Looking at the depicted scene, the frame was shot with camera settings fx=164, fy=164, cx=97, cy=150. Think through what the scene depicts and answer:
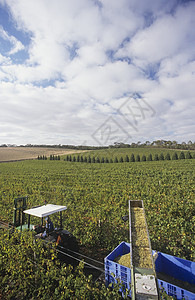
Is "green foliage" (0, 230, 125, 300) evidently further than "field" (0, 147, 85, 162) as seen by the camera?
No

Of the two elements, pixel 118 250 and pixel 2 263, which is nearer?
pixel 2 263

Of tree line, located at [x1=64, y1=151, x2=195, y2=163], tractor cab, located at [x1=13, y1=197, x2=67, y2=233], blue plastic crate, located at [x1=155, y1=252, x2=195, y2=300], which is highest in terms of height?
tree line, located at [x1=64, y1=151, x2=195, y2=163]

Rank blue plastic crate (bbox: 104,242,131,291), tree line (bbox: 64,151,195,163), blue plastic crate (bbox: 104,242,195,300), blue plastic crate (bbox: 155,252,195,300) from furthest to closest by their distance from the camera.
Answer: tree line (bbox: 64,151,195,163), blue plastic crate (bbox: 155,252,195,300), blue plastic crate (bbox: 104,242,195,300), blue plastic crate (bbox: 104,242,131,291)

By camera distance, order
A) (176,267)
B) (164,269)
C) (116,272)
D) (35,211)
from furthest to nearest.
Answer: (35,211) → (164,269) → (176,267) → (116,272)

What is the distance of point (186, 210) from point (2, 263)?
794 centimetres

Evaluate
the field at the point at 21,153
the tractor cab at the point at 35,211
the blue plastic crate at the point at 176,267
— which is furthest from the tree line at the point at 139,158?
the blue plastic crate at the point at 176,267

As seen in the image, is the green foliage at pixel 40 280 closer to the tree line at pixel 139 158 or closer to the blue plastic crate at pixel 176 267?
the blue plastic crate at pixel 176 267

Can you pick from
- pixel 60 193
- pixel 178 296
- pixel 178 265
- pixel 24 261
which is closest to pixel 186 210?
pixel 178 265

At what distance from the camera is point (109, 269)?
4.11 meters

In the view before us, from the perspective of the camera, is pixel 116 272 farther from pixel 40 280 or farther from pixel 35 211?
pixel 35 211

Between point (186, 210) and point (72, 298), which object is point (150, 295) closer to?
point (72, 298)

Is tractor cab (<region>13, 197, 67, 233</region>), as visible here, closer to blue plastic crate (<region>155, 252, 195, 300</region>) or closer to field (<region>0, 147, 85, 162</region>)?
blue plastic crate (<region>155, 252, 195, 300</region>)

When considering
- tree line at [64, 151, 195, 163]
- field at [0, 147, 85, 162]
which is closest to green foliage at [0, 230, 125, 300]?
tree line at [64, 151, 195, 163]

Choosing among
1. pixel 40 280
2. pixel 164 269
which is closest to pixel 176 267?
pixel 164 269
